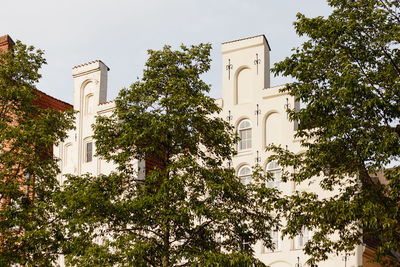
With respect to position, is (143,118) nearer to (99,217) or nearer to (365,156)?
(99,217)

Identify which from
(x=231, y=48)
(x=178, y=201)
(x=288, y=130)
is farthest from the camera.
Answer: (x=231, y=48)

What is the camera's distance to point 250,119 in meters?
29.8

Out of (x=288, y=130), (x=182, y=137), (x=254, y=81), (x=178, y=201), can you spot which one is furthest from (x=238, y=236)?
(x=254, y=81)

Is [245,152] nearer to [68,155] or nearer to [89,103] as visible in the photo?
[89,103]

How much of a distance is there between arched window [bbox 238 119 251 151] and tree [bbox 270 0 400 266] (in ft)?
30.3

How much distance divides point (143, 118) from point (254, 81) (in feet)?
37.7

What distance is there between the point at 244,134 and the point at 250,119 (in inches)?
27.5

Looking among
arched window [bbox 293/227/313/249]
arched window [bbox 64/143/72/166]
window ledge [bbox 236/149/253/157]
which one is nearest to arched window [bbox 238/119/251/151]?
window ledge [bbox 236/149/253/157]

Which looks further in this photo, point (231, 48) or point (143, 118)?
point (231, 48)

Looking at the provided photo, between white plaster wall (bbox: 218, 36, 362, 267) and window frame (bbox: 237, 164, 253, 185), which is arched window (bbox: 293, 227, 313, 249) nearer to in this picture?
white plaster wall (bbox: 218, 36, 362, 267)

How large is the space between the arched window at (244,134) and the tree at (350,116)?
30.3ft

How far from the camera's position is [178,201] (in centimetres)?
1962

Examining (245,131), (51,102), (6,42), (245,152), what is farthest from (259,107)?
(6,42)

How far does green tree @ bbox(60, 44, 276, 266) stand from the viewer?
723 inches
